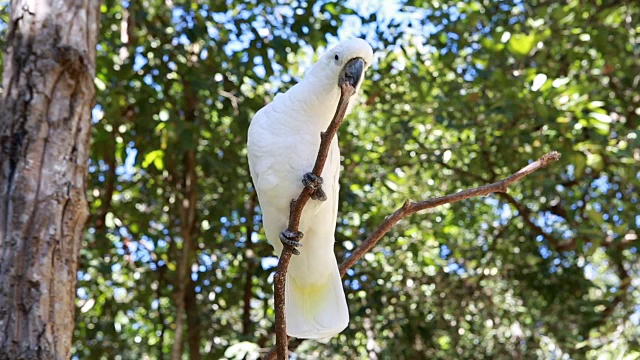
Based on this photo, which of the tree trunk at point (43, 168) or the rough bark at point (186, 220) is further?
A: the rough bark at point (186, 220)

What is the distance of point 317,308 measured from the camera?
1.94m

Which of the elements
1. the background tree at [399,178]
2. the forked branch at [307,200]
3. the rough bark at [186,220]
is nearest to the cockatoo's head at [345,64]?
the forked branch at [307,200]

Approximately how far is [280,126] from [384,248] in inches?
90.8

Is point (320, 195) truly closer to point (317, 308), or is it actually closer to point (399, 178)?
point (317, 308)

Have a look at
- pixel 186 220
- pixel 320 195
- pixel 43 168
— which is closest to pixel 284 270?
pixel 320 195

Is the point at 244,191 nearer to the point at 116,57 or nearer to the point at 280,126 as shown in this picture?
the point at 116,57

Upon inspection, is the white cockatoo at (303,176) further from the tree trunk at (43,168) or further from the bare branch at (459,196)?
the tree trunk at (43,168)

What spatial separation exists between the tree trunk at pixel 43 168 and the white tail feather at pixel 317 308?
23.8 inches

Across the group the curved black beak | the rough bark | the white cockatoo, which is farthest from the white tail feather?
the rough bark

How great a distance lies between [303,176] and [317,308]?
0.38 m

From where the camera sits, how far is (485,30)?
4164 mm

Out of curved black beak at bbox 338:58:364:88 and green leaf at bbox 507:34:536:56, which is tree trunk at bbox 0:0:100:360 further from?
green leaf at bbox 507:34:536:56

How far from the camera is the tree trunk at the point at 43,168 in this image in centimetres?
183

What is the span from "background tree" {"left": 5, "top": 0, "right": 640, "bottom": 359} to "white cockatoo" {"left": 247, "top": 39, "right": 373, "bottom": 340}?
1228 millimetres
